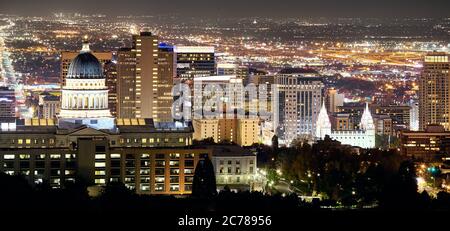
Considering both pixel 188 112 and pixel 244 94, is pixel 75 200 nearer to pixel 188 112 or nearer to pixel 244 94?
pixel 188 112

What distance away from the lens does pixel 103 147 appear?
42.6 metres

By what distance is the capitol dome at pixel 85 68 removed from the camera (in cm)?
4830

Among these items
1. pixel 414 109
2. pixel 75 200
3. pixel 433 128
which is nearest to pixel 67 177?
pixel 75 200

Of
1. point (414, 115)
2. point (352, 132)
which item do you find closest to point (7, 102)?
point (352, 132)

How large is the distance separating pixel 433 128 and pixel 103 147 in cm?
2117

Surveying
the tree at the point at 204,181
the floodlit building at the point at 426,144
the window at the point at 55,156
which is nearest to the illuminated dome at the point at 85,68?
the window at the point at 55,156

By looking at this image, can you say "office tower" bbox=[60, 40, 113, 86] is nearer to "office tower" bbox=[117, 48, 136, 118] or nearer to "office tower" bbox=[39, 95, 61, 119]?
"office tower" bbox=[39, 95, 61, 119]

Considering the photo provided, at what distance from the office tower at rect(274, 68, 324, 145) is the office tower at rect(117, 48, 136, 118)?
5602mm

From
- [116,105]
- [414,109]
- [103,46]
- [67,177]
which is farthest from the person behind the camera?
[414,109]

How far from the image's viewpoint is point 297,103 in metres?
66.6

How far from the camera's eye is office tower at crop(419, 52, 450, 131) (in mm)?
67156

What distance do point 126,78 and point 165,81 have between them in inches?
56.7
